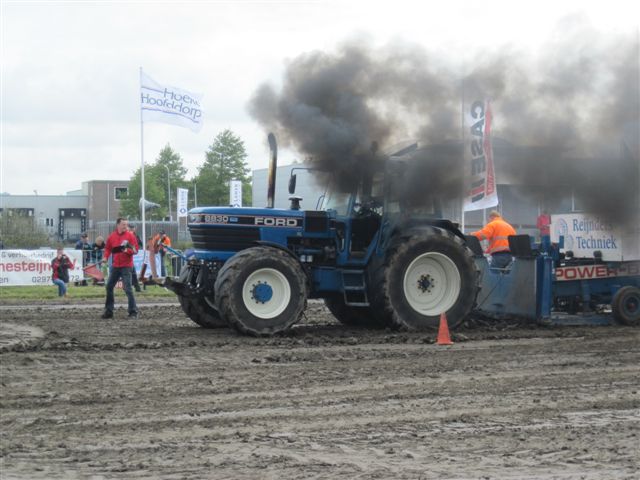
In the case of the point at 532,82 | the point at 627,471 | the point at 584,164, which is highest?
the point at 532,82

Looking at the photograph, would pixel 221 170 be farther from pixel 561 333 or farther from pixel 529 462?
pixel 529 462

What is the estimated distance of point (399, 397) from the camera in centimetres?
831

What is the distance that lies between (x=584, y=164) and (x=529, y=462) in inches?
391

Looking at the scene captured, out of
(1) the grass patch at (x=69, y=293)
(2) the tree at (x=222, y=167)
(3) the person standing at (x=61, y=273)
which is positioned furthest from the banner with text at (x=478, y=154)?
(2) the tree at (x=222, y=167)

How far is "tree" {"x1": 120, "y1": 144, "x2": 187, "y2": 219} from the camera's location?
7968cm

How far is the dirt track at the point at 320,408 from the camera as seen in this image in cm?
605

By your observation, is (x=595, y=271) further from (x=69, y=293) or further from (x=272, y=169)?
(x=69, y=293)

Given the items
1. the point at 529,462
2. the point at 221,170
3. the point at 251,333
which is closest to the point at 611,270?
the point at 251,333

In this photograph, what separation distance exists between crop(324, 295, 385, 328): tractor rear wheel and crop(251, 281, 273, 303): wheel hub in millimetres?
1761

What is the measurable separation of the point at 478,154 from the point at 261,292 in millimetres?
4472

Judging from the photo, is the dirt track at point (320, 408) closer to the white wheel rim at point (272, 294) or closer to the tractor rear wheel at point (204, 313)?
the white wheel rim at point (272, 294)

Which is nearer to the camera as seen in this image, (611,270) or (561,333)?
(561,333)

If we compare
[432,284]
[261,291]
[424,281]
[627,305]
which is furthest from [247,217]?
[627,305]

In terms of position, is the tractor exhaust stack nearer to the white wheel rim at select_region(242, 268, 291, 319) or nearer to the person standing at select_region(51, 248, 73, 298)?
the white wheel rim at select_region(242, 268, 291, 319)
